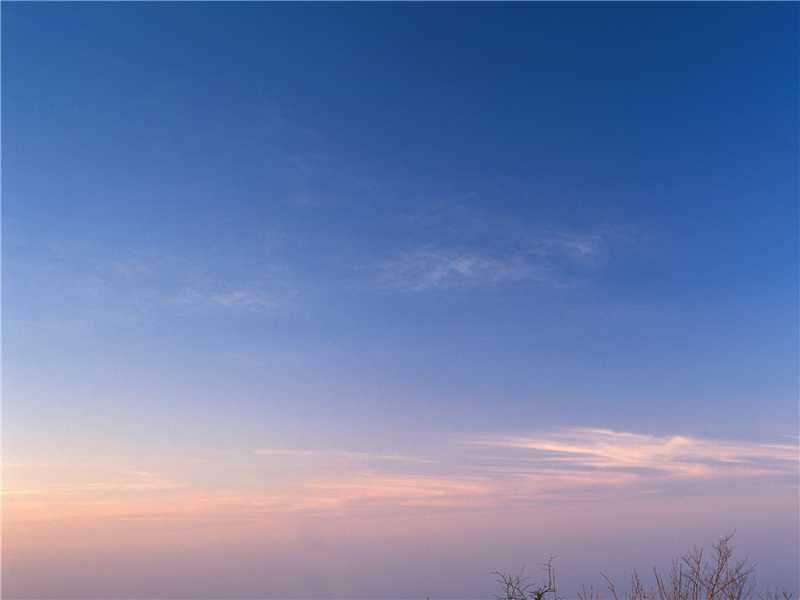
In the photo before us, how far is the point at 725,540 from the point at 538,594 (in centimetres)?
1430

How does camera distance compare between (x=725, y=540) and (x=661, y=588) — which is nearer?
(x=661, y=588)

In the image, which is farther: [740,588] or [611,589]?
[740,588]

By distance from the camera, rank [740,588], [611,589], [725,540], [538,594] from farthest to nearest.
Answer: [725,540], [740,588], [538,594], [611,589]

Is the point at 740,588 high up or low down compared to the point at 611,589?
Result: down

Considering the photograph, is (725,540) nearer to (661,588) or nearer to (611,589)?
(661,588)

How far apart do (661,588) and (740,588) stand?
10.3 m

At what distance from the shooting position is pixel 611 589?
16.1 m

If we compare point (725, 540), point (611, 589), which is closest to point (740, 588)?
point (725, 540)

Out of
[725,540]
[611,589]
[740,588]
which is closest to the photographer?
[611,589]

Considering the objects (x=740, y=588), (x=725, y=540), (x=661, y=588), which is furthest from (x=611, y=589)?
(x=725, y=540)

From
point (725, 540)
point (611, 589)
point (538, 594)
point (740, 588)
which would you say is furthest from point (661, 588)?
point (725, 540)

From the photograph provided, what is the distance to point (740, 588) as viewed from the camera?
24.5 meters

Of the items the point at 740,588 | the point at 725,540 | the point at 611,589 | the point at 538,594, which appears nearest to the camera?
the point at 611,589

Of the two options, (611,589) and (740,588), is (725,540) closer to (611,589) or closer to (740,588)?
(740,588)
